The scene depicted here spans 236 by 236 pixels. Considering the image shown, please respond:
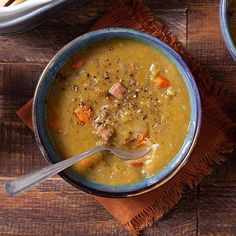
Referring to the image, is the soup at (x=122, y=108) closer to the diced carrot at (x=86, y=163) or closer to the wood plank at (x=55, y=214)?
the diced carrot at (x=86, y=163)

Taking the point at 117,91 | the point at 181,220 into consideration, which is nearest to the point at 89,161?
the point at 117,91

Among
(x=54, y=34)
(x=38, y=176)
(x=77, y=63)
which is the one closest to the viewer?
(x=38, y=176)

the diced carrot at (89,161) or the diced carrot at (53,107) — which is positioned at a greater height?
the diced carrot at (53,107)

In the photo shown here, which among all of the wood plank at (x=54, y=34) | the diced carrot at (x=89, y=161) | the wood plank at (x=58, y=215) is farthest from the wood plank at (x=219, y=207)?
the wood plank at (x=54, y=34)

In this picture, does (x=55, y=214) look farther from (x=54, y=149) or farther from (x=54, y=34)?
(x=54, y=34)

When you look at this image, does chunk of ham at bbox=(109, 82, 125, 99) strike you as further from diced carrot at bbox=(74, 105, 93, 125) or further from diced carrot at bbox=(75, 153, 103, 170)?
diced carrot at bbox=(75, 153, 103, 170)

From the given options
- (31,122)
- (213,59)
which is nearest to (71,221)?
(31,122)
